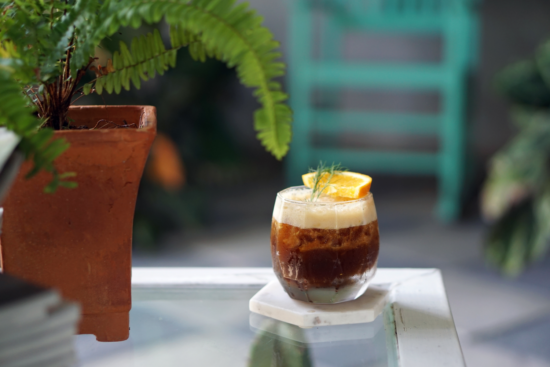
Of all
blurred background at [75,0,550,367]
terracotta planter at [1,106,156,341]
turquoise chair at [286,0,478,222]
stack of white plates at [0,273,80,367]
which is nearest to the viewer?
stack of white plates at [0,273,80,367]

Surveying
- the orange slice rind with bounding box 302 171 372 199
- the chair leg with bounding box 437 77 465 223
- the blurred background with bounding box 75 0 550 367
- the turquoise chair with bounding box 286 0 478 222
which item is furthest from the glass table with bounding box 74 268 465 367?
the chair leg with bounding box 437 77 465 223

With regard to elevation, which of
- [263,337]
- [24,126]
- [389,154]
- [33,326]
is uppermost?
[24,126]

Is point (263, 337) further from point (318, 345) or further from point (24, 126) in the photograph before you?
point (24, 126)

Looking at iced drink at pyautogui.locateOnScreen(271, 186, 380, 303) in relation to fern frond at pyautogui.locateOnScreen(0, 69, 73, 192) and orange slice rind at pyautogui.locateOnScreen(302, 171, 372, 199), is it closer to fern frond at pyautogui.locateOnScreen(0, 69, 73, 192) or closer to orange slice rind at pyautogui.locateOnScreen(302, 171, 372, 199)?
orange slice rind at pyautogui.locateOnScreen(302, 171, 372, 199)

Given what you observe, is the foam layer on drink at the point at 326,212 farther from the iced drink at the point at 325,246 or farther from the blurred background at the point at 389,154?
the blurred background at the point at 389,154

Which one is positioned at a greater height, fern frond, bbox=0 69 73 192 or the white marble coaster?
fern frond, bbox=0 69 73 192

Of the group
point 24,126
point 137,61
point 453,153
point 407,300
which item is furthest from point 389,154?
point 24,126
